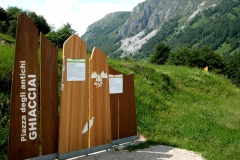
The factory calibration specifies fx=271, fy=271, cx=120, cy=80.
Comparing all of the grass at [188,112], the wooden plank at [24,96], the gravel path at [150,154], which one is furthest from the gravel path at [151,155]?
the wooden plank at [24,96]

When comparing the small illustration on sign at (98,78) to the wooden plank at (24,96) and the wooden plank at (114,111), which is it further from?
the wooden plank at (24,96)

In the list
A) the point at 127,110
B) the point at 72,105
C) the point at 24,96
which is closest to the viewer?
the point at 24,96

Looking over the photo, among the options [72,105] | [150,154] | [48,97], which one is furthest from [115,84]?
[48,97]

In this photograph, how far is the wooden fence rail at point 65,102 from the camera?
5.09 meters

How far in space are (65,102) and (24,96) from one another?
36.4 inches

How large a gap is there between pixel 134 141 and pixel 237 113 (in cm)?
812

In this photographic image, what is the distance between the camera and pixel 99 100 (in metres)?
6.54

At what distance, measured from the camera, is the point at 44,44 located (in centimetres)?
544

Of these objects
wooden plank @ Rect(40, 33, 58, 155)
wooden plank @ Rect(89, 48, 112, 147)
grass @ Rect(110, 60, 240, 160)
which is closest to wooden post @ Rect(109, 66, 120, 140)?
wooden plank @ Rect(89, 48, 112, 147)

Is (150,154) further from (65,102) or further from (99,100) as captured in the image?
(65,102)

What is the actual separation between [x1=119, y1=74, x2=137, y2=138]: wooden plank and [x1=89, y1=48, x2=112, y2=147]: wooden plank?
0.60 m

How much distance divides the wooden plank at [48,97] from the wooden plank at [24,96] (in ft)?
0.58

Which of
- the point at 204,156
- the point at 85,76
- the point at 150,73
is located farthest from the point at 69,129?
the point at 150,73

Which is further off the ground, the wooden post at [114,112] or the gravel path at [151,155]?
the wooden post at [114,112]
